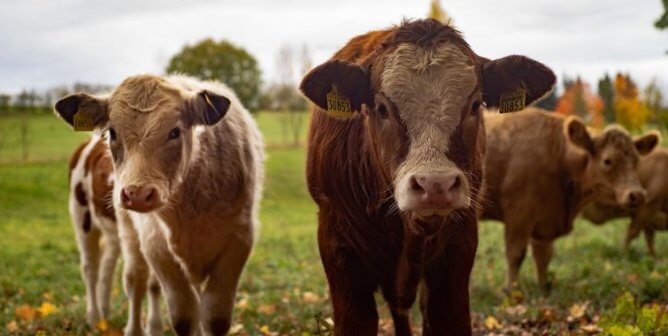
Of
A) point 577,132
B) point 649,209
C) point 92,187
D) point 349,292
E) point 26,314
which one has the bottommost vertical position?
point 649,209

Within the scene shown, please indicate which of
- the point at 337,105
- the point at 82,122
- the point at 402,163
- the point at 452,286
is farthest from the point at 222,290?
the point at 402,163

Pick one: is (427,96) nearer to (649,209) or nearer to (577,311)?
(577,311)

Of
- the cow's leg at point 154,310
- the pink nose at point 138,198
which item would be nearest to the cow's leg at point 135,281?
the cow's leg at point 154,310

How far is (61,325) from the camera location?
7.31m

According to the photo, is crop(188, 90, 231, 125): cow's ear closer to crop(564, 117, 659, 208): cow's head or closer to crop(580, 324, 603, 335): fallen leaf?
crop(580, 324, 603, 335): fallen leaf

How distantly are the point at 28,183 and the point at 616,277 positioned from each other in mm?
25464

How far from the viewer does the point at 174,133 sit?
498 cm

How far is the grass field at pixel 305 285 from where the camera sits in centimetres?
656

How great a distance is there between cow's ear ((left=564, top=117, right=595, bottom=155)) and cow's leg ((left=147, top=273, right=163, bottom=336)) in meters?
5.70

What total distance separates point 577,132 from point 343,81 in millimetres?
6494

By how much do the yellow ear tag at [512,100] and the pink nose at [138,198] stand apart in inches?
86.0

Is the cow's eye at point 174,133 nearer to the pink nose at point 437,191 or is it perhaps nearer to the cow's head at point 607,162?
the pink nose at point 437,191

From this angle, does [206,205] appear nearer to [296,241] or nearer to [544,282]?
[544,282]

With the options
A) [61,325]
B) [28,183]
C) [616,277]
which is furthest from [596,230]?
[28,183]
